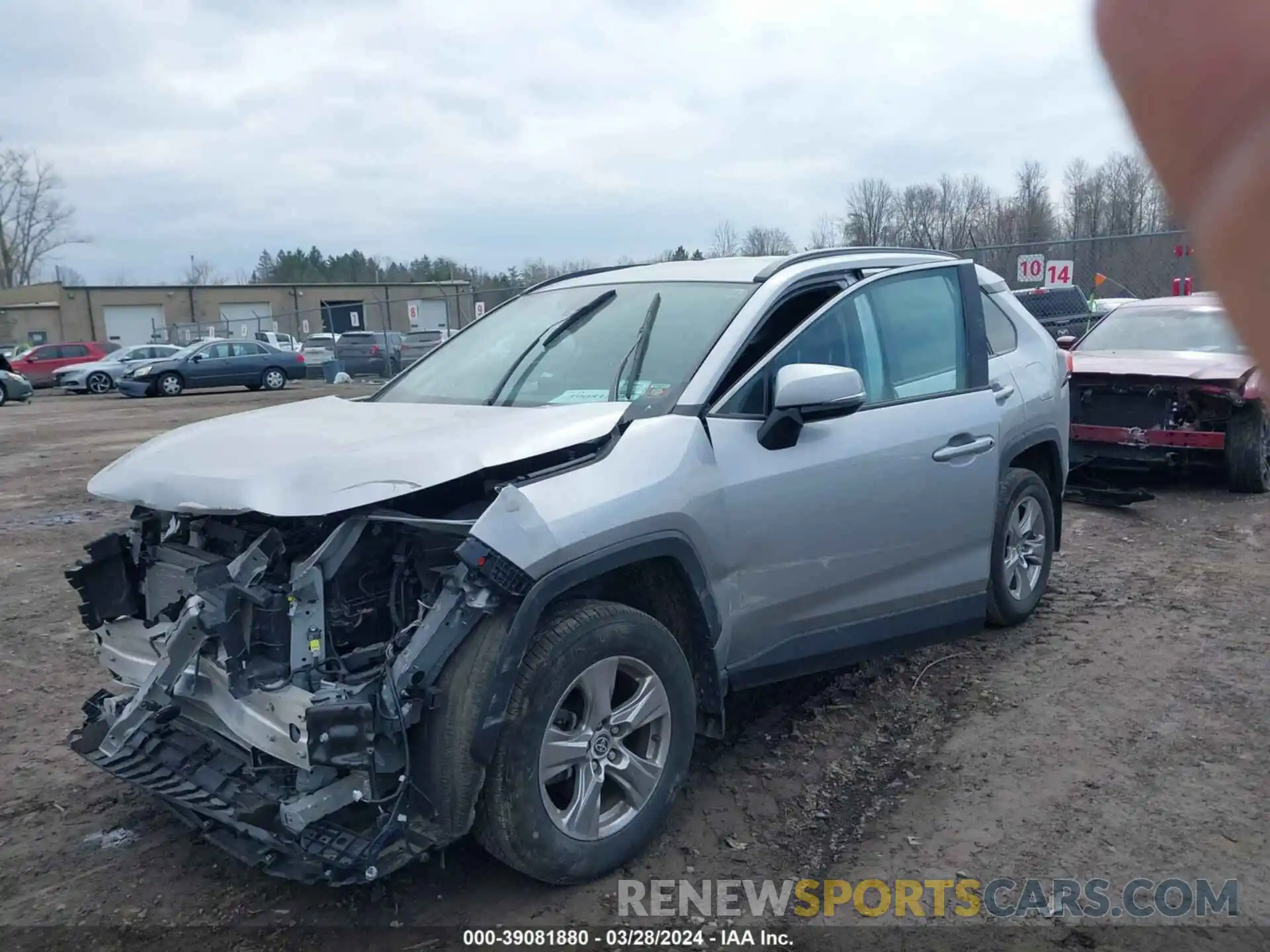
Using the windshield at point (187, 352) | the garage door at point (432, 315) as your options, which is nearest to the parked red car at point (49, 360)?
the windshield at point (187, 352)

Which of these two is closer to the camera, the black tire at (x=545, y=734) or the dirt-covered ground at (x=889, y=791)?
the black tire at (x=545, y=734)

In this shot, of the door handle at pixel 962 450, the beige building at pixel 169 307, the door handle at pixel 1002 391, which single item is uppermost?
the beige building at pixel 169 307

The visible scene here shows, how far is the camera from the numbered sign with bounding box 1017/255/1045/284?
61.9 feet

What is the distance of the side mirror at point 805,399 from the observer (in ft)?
11.5

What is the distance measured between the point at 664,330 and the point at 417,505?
133cm

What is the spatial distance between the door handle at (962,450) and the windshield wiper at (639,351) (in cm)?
129

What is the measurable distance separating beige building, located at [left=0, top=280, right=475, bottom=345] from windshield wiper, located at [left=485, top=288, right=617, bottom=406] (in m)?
48.2

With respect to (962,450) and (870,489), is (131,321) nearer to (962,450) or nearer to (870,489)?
(962,450)

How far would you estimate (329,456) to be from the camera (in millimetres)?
3125

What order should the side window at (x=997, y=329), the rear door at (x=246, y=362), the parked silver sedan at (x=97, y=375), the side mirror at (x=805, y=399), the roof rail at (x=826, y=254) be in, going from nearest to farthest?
1. the side mirror at (x=805, y=399)
2. the roof rail at (x=826, y=254)
3. the side window at (x=997, y=329)
4. the rear door at (x=246, y=362)
5. the parked silver sedan at (x=97, y=375)

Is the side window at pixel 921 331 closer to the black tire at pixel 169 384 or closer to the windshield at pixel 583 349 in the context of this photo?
the windshield at pixel 583 349

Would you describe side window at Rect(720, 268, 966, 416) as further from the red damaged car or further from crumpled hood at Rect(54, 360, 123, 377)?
crumpled hood at Rect(54, 360, 123, 377)

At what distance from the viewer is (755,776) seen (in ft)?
12.6

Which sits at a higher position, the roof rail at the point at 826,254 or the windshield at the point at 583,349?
the roof rail at the point at 826,254
